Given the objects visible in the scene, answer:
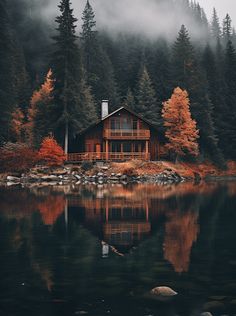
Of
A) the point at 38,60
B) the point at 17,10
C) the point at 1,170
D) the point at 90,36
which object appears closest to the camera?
the point at 1,170

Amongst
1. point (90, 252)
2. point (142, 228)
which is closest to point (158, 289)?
point (90, 252)

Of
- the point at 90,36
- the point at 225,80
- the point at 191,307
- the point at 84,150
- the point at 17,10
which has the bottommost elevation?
the point at 191,307

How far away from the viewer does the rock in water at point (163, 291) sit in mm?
10000

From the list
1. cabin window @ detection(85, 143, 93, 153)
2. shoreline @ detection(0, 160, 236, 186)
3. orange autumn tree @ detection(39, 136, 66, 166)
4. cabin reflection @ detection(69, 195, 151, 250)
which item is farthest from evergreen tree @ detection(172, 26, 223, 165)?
cabin reflection @ detection(69, 195, 151, 250)

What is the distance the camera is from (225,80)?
73812 mm

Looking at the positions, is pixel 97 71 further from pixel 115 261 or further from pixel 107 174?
pixel 115 261

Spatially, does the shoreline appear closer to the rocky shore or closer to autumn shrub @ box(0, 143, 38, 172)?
the rocky shore

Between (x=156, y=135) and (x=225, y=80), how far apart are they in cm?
1774

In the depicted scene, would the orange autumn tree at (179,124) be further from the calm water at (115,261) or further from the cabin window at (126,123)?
the calm water at (115,261)

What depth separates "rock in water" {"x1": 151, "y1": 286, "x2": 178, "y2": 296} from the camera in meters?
10.0

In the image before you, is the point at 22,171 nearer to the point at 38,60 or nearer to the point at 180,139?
the point at 180,139

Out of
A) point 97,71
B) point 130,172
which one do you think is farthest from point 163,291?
point 97,71

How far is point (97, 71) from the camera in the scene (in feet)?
266

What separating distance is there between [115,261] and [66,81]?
1825 inches
